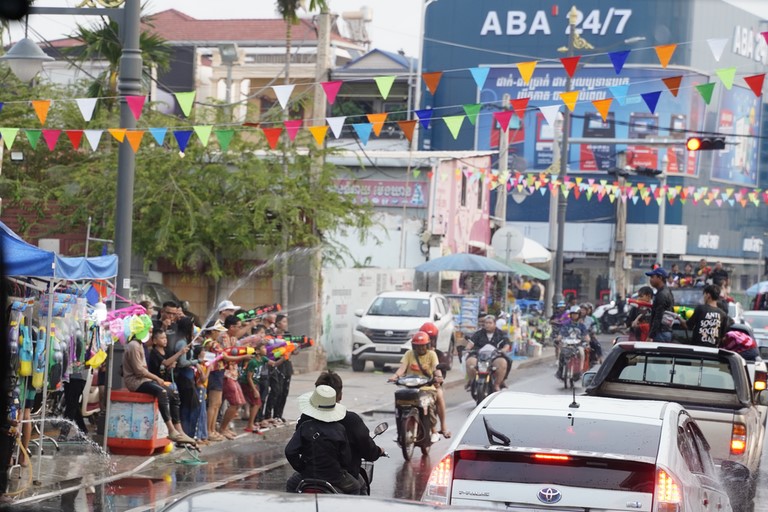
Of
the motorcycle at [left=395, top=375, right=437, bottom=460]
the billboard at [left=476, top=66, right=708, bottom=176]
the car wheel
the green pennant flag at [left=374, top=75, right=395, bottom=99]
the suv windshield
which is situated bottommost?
the car wheel

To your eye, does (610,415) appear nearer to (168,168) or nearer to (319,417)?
(319,417)

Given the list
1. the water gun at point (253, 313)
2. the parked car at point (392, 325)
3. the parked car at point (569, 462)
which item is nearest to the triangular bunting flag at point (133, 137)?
the water gun at point (253, 313)

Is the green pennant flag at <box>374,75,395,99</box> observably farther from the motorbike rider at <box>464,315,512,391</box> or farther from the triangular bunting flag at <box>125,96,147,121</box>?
the motorbike rider at <box>464,315,512,391</box>

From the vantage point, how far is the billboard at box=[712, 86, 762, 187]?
64.8 m

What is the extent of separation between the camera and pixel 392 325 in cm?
2678

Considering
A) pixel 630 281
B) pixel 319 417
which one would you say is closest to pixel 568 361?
pixel 319 417

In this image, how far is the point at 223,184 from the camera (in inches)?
965

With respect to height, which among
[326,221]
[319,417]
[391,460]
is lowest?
[391,460]

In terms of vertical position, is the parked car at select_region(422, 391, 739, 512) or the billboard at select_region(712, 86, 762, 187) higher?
the billboard at select_region(712, 86, 762, 187)

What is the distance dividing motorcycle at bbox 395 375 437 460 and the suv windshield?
12381 millimetres

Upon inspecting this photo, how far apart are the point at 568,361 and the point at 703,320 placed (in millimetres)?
9218

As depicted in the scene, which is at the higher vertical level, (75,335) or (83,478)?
(75,335)

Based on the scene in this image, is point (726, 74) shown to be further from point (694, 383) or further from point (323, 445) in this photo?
point (323, 445)

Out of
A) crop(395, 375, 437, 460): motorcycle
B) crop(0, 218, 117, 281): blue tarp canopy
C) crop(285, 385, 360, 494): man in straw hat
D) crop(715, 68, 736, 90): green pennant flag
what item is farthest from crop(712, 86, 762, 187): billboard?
crop(285, 385, 360, 494): man in straw hat
